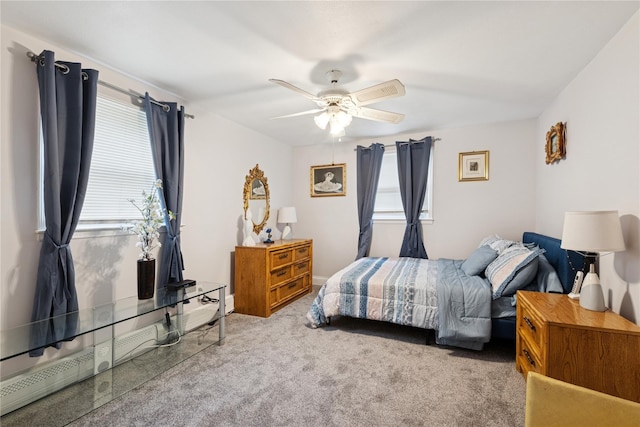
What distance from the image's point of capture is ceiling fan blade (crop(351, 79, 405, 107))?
2051 millimetres

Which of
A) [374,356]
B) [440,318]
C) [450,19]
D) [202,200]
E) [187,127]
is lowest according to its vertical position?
[374,356]

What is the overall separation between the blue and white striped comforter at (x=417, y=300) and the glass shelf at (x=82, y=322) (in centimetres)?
118

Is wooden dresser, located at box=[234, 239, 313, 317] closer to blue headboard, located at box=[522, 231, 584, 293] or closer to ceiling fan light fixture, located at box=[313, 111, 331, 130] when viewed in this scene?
ceiling fan light fixture, located at box=[313, 111, 331, 130]

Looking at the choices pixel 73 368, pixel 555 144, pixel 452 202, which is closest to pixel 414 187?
pixel 452 202

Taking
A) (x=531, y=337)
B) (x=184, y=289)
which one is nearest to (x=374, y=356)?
(x=531, y=337)

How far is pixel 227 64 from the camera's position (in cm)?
236

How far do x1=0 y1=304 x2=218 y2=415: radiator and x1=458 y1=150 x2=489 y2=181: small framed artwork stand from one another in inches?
162

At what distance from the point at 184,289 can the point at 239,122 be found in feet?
7.34

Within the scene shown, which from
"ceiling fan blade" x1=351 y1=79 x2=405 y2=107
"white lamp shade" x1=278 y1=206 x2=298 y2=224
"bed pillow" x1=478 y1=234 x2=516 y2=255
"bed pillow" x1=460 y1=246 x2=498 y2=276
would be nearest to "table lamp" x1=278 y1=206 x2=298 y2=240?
"white lamp shade" x1=278 y1=206 x2=298 y2=224

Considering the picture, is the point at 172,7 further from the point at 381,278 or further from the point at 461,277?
the point at 461,277

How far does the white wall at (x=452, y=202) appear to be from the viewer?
3.87 meters

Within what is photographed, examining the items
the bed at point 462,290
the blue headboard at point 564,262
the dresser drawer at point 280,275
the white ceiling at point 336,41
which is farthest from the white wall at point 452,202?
the blue headboard at point 564,262

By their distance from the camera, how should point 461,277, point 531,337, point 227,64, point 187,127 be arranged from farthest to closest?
point 187,127 → point 461,277 → point 227,64 → point 531,337

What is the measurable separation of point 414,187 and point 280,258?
2163 mm
